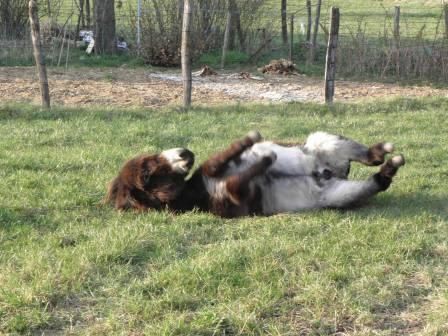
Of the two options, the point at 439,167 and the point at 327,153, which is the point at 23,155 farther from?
the point at 439,167

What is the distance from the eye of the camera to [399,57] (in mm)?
17781

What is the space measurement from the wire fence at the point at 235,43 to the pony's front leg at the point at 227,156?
13.0 metres

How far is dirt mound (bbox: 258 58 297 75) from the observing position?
61.4 feet

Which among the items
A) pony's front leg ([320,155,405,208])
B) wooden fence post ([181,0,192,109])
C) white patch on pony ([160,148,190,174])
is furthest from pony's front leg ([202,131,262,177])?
wooden fence post ([181,0,192,109])

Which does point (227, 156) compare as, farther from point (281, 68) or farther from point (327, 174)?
point (281, 68)

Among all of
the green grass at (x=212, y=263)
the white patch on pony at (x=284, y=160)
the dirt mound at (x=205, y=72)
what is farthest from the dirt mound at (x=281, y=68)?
the white patch on pony at (x=284, y=160)

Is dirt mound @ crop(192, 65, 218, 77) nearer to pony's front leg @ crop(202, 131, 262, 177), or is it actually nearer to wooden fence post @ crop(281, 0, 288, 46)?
wooden fence post @ crop(281, 0, 288, 46)

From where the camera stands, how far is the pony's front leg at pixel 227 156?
5.66m

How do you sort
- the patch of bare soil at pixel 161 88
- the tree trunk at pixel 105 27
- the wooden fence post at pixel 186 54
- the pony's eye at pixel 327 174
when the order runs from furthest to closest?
the tree trunk at pixel 105 27
the patch of bare soil at pixel 161 88
the wooden fence post at pixel 186 54
the pony's eye at pixel 327 174

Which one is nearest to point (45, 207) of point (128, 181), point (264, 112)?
point (128, 181)

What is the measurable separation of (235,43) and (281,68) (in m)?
3.56

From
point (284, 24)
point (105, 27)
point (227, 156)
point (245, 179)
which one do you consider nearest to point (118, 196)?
point (227, 156)

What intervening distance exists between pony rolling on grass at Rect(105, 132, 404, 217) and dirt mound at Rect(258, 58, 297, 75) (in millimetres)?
12935

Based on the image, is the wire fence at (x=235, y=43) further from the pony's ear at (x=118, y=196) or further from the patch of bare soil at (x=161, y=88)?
the pony's ear at (x=118, y=196)
